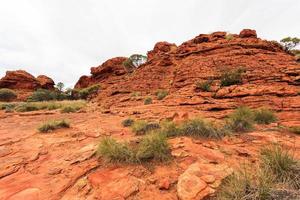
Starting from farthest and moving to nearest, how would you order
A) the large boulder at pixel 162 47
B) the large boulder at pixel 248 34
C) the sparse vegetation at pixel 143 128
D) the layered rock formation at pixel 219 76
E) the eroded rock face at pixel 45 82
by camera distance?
the eroded rock face at pixel 45 82, the large boulder at pixel 162 47, the large boulder at pixel 248 34, the layered rock formation at pixel 219 76, the sparse vegetation at pixel 143 128

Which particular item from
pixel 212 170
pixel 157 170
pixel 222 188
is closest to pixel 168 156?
pixel 157 170

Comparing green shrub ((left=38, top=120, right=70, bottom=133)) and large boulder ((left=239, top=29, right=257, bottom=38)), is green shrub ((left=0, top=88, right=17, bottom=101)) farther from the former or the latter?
large boulder ((left=239, top=29, right=257, bottom=38))

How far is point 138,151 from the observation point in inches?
144

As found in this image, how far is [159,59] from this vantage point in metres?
20.7

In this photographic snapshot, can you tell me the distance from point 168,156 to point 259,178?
1557 millimetres

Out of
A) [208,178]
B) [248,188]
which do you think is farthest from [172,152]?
[248,188]

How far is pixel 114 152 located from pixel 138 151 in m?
0.42

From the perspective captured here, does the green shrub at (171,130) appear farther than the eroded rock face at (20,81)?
No

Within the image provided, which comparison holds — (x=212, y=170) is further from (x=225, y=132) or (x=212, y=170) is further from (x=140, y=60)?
(x=140, y=60)

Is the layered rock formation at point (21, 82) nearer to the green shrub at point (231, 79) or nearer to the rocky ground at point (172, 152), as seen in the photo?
the rocky ground at point (172, 152)

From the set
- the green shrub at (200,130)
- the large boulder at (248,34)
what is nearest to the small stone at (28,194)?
the green shrub at (200,130)

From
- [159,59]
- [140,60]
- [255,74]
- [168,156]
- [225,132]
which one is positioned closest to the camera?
[168,156]

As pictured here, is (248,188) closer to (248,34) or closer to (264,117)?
(264,117)

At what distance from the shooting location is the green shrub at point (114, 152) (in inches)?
142
